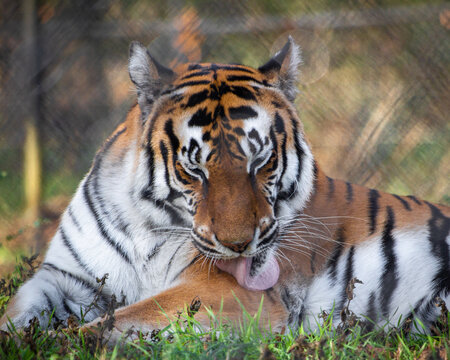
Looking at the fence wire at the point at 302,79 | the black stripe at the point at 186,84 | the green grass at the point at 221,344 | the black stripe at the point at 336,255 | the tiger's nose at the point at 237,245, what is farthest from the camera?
the fence wire at the point at 302,79

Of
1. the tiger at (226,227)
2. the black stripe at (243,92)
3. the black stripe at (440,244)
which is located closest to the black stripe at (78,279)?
the tiger at (226,227)

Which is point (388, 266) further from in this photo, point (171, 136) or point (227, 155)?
point (171, 136)

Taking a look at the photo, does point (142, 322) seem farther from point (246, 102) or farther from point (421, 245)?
point (421, 245)

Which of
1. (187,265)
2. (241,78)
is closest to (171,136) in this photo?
(241,78)

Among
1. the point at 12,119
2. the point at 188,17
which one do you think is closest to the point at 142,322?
the point at 188,17

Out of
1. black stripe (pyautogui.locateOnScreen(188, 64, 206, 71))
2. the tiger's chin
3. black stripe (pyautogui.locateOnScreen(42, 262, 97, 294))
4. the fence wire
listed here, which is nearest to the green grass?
the tiger's chin

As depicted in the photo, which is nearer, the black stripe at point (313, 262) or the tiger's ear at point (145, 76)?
the tiger's ear at point (145, 76)

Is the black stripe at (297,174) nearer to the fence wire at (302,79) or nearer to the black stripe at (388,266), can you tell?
the black stripe at (388,266)

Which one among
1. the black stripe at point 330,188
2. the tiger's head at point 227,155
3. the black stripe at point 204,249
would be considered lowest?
the black stripe at point 330,188

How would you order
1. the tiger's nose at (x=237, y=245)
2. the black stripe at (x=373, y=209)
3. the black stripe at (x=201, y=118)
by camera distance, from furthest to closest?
the black stripe at (x=373, y=209) → the black stripe at (x=201, y=118) → the tiger's nose at (x=237, y=245)

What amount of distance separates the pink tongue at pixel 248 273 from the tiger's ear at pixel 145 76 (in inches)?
22.6

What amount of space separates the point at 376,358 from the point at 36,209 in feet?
7.03

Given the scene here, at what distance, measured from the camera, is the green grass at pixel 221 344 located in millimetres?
1312

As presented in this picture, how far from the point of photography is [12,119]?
293cm
